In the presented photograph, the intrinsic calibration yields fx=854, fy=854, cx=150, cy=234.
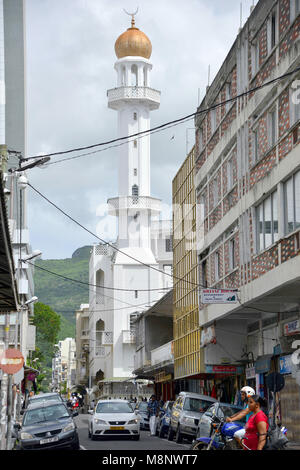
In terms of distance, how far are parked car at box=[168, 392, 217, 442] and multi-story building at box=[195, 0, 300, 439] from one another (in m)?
2.49

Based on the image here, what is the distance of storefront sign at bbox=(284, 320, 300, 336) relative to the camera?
83.3 ft

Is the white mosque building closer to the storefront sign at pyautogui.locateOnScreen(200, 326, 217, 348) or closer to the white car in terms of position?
the storefront sign at pyautogui.locateOnScreen(200, 326, 217, 348)

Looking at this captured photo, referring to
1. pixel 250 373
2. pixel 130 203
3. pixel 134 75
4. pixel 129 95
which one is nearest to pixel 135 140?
pixel 129 95

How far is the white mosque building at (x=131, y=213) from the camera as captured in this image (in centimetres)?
8144

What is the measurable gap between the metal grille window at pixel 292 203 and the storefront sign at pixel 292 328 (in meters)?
4.15

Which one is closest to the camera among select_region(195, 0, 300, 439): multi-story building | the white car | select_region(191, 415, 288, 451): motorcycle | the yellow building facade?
select_region(191, 415, 288, 451): motorcycle

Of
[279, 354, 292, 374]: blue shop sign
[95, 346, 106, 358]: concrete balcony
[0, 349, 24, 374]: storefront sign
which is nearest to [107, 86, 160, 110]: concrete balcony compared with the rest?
[95, 346, 106, 358]: concrete balcony

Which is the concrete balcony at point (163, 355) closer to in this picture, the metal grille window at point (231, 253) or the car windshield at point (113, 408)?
the car windshield at point (113, 408)

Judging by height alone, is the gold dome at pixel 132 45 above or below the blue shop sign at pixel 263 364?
above

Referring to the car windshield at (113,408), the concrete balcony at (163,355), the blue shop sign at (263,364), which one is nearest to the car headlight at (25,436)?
the car windshield at (113,408)

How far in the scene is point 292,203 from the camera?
22141 mm

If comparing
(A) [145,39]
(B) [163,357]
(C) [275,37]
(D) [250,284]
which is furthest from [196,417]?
(A) [145,39]

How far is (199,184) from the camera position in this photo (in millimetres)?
36812
